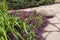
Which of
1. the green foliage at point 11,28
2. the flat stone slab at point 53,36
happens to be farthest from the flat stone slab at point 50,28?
the green foliage at point 11,28

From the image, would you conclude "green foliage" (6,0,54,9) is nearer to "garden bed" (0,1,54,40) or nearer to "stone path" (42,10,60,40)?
"stone path" (42,10,60,40)

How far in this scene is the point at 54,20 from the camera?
4547 mm

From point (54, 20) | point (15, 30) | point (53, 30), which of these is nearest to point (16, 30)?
point (15, 30)

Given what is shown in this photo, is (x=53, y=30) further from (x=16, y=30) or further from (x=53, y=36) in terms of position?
(x=16, y=30)

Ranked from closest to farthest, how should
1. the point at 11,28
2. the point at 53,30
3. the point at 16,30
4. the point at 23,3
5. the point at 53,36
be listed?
the point at 11,28 → the point at 16,30 → the point at 53,36 → the point at 53,30 → the point at 23,3

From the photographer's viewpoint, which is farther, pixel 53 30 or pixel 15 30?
pixel 53 30

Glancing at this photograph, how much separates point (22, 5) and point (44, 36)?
253 centimetres

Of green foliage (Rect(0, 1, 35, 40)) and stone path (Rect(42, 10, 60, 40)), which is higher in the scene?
green foliage (Rect(0, 1, 35, 40))

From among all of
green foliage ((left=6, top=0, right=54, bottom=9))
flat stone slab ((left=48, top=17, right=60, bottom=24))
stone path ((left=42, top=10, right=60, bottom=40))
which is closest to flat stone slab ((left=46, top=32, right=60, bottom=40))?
stone path ((left=42, top=10, right=60, bottom=40))

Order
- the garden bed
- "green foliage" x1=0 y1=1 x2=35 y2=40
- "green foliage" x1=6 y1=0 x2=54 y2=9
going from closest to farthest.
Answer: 1. "green foliage" x1=0 y1=1 x2=35 y2=40
2. the garden bed
3. "green foliage" x1=6 y1=0 x2=54 y2=9

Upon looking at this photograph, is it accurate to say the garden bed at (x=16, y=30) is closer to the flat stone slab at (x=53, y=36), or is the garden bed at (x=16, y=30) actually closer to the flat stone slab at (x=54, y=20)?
the flat stone slab at (x=53, y=36)

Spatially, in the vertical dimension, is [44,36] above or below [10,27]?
below

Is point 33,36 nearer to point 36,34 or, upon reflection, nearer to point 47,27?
point 36,34

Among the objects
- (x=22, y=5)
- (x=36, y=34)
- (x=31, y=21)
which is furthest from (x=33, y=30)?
(x=22, y=5)
